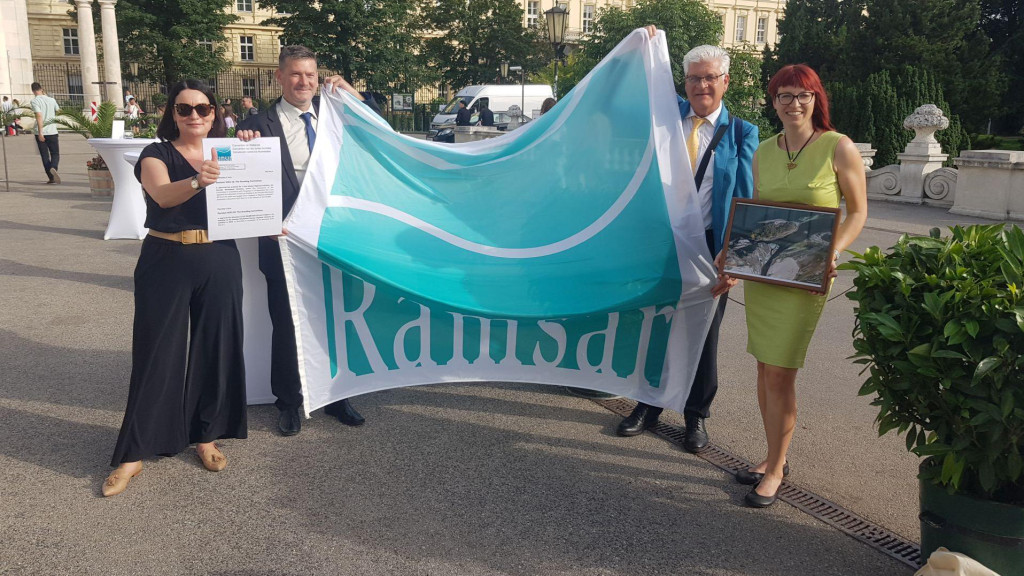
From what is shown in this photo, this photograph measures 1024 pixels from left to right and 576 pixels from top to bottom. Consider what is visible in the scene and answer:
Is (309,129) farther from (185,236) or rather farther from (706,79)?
(706,79)

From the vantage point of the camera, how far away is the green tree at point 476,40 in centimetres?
5906

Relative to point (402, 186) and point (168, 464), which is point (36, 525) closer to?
point (168, 464)

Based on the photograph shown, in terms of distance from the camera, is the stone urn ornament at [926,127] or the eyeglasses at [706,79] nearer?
the eyeglasses at [706,79]

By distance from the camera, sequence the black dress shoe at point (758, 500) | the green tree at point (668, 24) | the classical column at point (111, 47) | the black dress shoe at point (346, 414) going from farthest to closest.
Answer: the classical column at point (111, 47)
the green tree at point (668, 24)
the black dress shoe at point (346, 414)
the black dress shoe at point (758, 500)

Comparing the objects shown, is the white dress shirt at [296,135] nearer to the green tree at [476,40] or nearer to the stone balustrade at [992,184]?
the stone balustrade at [992,184]

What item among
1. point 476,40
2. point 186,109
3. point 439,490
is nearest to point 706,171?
point 439,490

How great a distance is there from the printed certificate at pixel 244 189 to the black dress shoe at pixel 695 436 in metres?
2.51

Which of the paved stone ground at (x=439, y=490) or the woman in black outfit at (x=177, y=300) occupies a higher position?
the woman in black outfit at (x=177, y=300)

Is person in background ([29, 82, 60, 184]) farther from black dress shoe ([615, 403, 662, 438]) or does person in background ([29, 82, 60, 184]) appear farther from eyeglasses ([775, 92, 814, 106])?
eyeglasses ([775, 92, 814, 106])

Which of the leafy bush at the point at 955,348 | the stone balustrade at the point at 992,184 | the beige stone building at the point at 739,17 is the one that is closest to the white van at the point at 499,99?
the stone balustrade at the point at 992,184

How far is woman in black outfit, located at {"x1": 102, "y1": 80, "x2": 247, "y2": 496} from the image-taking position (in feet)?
13.2

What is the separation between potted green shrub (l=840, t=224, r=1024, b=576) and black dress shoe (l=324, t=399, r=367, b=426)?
284cm

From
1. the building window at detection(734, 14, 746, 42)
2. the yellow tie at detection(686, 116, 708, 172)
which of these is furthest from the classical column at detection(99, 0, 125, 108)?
the building window at detection(734, 14, 746, 42)

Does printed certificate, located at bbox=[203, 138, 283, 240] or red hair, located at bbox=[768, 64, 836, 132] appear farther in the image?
printed certificate, located at bbox=[203, 138, 283, 240]
